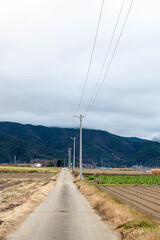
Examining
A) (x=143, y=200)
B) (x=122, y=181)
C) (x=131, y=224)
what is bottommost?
(x=143, y=200)

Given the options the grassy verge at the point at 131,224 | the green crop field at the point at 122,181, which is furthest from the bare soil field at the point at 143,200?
the green crop field at the point at 122,181

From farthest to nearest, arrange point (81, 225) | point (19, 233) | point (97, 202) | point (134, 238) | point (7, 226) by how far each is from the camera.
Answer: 1. point (97, 202)
2. point (81, 225)
3. point (7, 226)
4. point (19, 233)
5. point (134, 238)

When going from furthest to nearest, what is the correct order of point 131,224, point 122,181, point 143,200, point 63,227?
point 122,181, point 143,200, point 63,227, point 131,224

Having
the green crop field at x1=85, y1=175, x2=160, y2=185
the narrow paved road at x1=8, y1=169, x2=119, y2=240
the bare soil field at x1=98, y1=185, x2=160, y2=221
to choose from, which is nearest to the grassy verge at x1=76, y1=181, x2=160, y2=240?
the narrow paved road at x1=8, y1=169, x2=119, y2=240

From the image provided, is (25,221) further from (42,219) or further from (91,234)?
(91,234)

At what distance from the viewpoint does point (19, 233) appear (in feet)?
44.8

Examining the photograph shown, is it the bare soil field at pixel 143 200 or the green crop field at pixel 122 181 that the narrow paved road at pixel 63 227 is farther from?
the green crop field at pixel 122 181

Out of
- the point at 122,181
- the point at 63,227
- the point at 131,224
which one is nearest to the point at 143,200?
the point at 131,224

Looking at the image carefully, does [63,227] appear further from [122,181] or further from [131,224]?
[122,181]

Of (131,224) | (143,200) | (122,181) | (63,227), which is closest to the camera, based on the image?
(131,224)

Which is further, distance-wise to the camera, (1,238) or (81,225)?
(81,225)

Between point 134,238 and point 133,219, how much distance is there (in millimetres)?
3266

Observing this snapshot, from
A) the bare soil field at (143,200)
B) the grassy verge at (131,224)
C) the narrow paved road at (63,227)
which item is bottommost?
the bare soil field at (143,200)

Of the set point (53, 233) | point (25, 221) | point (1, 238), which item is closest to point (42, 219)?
point (25, 221)
